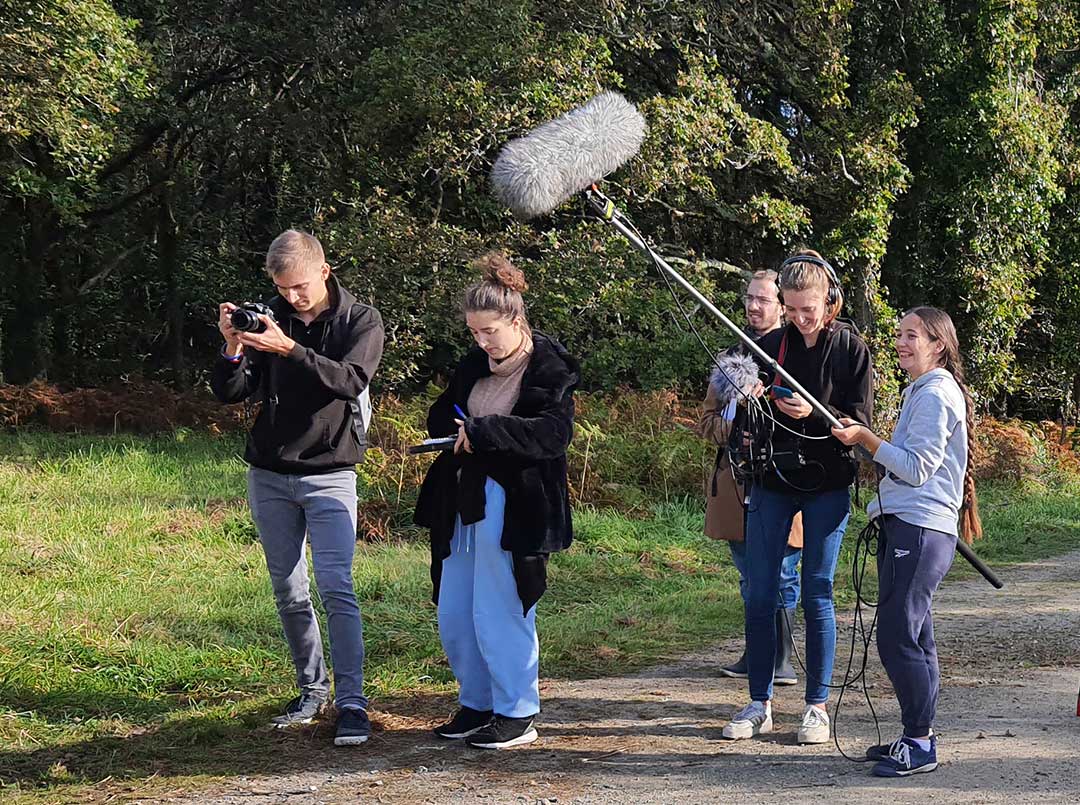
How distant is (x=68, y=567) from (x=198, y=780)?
13.9 feet

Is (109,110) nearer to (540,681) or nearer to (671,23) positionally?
(671,23)

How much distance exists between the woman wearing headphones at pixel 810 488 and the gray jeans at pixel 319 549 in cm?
170

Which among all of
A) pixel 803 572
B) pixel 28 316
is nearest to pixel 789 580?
pixel 803 572

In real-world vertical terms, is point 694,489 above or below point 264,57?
below

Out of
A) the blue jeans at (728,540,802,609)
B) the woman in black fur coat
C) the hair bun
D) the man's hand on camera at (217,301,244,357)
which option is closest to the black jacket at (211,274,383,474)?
the man's hand on camera at (217,301,244,357)

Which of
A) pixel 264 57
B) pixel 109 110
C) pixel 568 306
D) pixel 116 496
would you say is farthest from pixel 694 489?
pixel 264 57

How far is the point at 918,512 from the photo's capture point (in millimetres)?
4762

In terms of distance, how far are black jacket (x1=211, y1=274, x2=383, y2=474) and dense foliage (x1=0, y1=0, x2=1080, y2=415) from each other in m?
8.56

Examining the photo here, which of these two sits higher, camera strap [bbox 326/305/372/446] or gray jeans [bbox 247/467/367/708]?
camera strap [bbox 326/305/372/446]

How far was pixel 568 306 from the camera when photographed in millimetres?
14273

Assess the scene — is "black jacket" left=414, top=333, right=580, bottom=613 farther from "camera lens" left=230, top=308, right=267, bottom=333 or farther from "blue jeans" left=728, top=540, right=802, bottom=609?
"blue jeans" left=728, top=540, right=802, bottom=609

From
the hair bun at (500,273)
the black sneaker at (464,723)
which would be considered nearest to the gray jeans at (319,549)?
the black sneaker at (464,723)

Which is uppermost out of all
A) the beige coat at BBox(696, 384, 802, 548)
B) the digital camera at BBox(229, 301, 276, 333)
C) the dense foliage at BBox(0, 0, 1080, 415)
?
the dense foliage at BBox(0, 0, 1080, 415)

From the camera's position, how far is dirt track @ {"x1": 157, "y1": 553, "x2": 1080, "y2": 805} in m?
4.70
